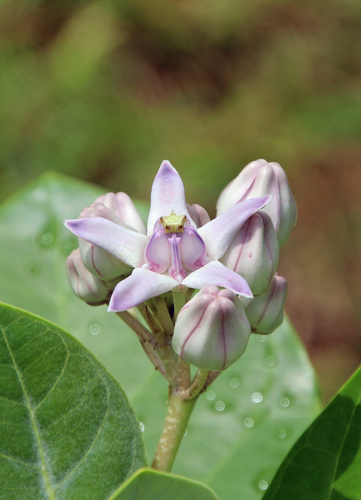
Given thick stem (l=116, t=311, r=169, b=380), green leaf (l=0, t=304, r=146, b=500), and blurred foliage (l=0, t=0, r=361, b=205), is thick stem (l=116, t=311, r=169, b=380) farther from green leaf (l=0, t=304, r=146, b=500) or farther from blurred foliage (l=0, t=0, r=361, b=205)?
blurred foliage (l=0, t=0, r=361, b=205)

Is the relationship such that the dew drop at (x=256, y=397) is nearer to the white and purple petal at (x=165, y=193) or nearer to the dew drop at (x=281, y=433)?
the dew drop at (x=281, y=433)

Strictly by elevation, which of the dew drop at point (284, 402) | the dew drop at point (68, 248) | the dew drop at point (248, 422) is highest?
the dew drop at point (68, 248)

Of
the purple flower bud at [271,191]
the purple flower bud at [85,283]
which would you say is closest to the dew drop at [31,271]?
the purple flower bud at [85,283]

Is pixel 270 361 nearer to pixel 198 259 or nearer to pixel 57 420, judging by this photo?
pixel 198 259

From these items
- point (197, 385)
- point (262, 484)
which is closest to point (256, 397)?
point (262, 484)

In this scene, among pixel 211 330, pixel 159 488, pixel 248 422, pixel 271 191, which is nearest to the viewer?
pixel 159 488

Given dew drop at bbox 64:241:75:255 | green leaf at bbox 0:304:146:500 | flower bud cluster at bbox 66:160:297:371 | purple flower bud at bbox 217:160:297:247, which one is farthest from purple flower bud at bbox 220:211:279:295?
dew drop at bbox 64:241:75:255
